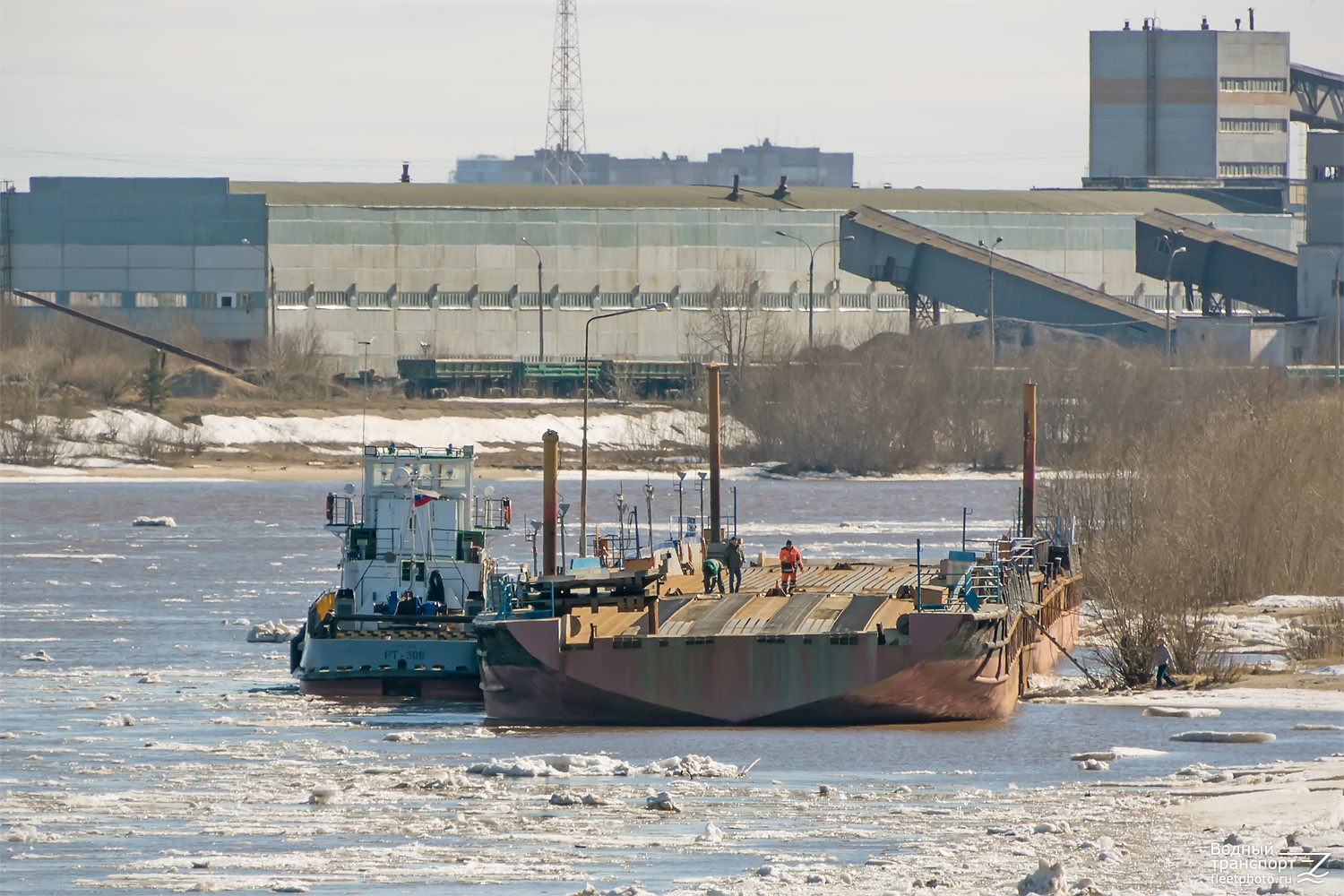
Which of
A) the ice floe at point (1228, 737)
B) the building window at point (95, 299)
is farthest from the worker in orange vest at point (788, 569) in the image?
the building window at point (95, 299)

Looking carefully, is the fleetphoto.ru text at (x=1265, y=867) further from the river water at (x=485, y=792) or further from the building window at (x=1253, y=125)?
the building window at (x=1253, y=125)

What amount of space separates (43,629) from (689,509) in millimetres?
48292

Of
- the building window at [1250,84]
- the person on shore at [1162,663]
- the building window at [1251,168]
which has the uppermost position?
the building window at [1250,84]

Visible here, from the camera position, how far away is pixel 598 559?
38.2 meters

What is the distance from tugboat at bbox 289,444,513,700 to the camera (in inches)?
1415

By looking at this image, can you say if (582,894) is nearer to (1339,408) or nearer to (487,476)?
(1339,408)

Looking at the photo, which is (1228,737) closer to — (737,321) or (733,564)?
(733,564)

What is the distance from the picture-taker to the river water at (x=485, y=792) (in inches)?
763

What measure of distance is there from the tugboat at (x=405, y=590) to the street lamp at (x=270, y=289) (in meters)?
76.0

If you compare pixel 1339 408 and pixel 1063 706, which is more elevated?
pixel 1339 408

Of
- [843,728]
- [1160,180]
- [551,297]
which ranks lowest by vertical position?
[843,728]

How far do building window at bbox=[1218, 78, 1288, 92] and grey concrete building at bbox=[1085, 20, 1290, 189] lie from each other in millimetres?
68

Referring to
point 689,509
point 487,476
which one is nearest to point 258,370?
point 487,476

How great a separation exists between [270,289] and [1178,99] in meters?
76.9
